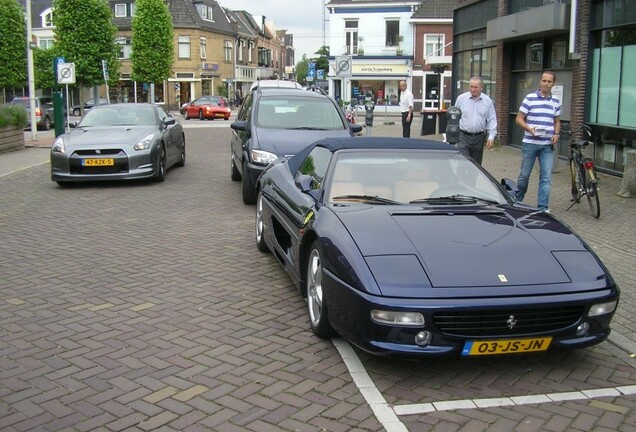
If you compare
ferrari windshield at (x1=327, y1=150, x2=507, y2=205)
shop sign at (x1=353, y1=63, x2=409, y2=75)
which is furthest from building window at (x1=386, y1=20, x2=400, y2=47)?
ferrari windshield at (x1=327, y1=150, x2=507, y2=205)

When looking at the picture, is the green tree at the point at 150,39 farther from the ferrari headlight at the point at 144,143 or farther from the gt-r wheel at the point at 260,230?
the gt-r wheel at the point at 260,230

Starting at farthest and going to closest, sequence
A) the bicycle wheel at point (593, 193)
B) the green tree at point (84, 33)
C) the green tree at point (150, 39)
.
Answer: the green tree at point (150, 39) → the green tree at point (84, 33) → the bicycle wheel at point (593, 193)

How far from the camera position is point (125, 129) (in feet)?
41.4

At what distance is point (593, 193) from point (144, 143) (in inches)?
293

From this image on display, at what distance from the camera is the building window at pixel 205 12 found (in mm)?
63719

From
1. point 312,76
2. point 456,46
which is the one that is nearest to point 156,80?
point 312,76

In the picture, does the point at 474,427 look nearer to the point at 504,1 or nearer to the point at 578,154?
the point at 578,154

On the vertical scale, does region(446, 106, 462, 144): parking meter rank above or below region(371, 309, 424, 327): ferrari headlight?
above

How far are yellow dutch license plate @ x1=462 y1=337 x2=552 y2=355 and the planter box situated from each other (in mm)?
17420

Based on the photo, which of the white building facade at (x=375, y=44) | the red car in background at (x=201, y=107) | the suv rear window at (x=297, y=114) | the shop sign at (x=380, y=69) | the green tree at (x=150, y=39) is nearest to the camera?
the suv rear window at (x=297, y=114)

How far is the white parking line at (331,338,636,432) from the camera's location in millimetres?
3701

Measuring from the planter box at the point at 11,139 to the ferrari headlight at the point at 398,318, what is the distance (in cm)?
1711

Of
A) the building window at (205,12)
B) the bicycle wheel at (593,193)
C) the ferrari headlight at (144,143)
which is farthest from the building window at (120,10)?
the bicycle wheel at (593,193)

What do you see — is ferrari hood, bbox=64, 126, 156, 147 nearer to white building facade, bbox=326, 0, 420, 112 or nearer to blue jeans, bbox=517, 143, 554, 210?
blue jeans, bbox=517, 143, 554, 210
